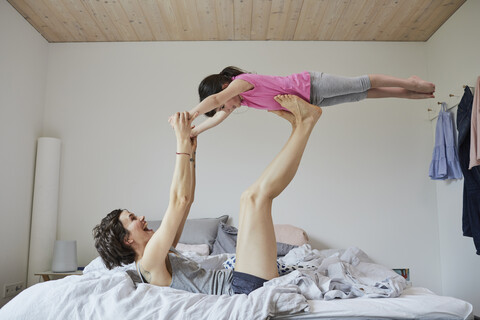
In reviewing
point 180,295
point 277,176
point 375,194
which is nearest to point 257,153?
point 375,194

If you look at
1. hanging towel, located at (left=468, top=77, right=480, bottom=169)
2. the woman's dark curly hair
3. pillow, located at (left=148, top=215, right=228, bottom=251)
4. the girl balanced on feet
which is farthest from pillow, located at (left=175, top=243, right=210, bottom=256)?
hanging towel, located at (left=468, top=77, right=480, bottom=169)

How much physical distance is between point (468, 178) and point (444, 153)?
42 cm

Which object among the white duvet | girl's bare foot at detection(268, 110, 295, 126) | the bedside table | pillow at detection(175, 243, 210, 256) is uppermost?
girl's bare foot at detection(268, 110, 295, 126)

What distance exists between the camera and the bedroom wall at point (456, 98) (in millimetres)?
3801

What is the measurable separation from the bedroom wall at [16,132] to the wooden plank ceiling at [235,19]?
0.80 feet

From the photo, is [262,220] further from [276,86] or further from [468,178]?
[468,178]

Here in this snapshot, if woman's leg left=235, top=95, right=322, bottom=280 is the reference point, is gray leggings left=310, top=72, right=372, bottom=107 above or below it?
above

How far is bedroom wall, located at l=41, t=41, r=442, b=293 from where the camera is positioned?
4.32 meters

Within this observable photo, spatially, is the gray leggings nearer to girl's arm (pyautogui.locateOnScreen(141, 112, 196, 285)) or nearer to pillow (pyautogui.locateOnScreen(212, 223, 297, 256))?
girl's arm (pyautogui.locateOnScreen(141, 112, 196, 285))

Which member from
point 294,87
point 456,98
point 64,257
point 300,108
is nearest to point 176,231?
point 300,108

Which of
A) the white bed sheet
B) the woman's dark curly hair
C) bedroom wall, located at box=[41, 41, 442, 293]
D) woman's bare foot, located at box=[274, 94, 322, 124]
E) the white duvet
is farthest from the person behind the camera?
bedroom wall, located at box=[41, 41, 442, 293]

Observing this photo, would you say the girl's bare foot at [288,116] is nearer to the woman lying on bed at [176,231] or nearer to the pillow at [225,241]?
the woman lying on bed at [176,231]

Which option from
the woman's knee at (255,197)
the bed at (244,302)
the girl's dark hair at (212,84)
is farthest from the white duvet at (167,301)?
the girl's dark hair at (212,84)

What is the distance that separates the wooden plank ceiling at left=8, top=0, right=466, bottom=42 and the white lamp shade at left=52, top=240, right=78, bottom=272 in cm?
213
